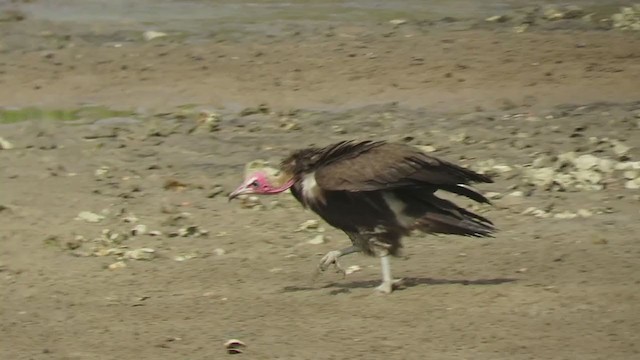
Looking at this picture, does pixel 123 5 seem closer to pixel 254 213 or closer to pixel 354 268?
pixel 254 213

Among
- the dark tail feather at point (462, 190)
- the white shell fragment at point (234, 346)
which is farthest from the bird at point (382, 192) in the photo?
the white shell fragment at point (234, 346)

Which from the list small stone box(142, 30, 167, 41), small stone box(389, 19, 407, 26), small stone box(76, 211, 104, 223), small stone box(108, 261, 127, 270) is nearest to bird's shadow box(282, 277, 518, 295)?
small stone box(108, 261, 127, 270)

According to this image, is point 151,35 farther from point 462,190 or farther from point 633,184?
point 462,190

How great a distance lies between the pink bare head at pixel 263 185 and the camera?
802 centimetres

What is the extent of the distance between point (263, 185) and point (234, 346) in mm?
1236

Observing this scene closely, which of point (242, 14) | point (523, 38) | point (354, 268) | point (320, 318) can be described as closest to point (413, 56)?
point (523, 38)

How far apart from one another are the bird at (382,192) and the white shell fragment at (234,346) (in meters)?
0.94

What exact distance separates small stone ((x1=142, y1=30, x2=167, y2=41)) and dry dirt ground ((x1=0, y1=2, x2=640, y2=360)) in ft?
0.70

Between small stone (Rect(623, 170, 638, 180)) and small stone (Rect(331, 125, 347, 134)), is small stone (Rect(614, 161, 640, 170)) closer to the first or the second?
small stone (Rect(623, 170, 638, 180))

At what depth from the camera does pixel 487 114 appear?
1235 centimetres

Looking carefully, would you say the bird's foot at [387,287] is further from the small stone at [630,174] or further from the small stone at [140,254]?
the small stone at [630,174]

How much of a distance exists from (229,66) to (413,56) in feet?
5.27

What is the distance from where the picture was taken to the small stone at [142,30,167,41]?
1527 cm

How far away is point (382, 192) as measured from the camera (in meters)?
7.76
